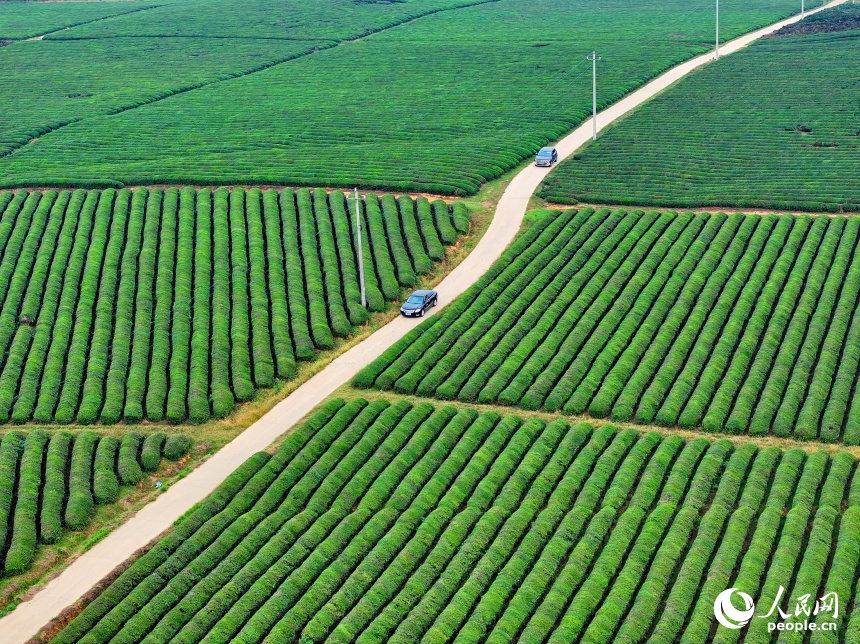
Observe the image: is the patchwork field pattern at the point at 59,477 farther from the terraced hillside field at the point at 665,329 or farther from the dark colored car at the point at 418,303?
the dark colored car at the point at 418,303

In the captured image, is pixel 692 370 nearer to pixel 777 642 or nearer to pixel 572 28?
pixel 777 642

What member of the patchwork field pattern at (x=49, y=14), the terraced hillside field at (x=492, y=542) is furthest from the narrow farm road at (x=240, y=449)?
the patchwork field pattern at (x=49, y=14)

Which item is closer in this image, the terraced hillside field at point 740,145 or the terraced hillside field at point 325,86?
the terraced hillside field at point 740,145

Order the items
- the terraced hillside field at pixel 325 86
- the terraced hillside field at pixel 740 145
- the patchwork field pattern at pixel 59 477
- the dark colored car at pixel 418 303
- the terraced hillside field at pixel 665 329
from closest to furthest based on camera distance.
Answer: the patchwork field pattern at pixel 59 477 < the terraced hillside field at pixel 665 329 < the dark colored car at pixel 418 303 < the terraced hillside field at pixel 740 145 < the terraced hillside field at pixel 325 86

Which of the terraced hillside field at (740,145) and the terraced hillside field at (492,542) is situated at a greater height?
the terraced hillside field at (740,145)

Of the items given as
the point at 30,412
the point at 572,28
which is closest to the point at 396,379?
the point at 30,412

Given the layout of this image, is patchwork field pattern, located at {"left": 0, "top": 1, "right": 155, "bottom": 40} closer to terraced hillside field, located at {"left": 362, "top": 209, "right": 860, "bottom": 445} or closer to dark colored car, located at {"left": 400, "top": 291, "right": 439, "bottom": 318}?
dark colored car, located at {"left": 400, "top": 291, "right": 439, "bottom": 318}

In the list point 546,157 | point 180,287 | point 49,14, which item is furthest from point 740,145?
point 49,14
